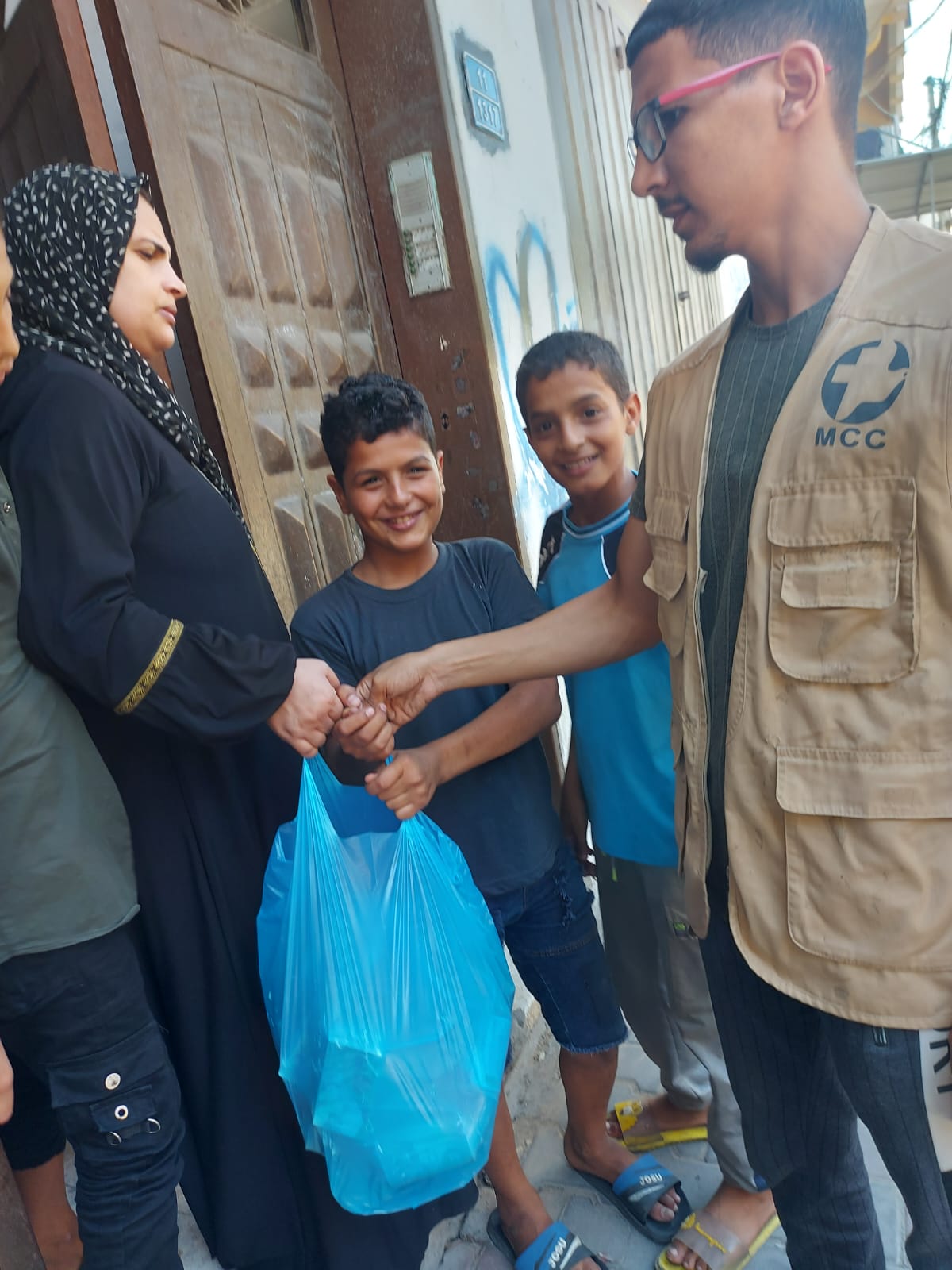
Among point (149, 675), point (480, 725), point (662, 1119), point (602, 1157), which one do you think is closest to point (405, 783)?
point (480, 725)

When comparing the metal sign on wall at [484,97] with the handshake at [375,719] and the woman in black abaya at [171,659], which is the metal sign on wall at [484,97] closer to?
the woman in black abaya at [171,659]

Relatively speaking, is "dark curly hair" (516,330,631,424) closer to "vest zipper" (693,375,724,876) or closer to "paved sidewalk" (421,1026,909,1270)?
"vest zipper" (693,375,724,876)

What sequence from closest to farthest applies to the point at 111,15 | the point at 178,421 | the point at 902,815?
the point at 902,815, the point at 178,421, the point at 111,15

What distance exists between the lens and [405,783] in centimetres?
152

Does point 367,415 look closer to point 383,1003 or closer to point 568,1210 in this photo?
point 383,1003

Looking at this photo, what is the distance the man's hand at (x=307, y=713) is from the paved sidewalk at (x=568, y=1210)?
1.29 metres

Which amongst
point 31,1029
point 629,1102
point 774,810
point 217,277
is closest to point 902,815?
point 774,810

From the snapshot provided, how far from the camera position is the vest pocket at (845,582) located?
1.03 metres

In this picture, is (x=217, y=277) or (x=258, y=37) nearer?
(x=217, y=277)

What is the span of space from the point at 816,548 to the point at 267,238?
1948 millimetres

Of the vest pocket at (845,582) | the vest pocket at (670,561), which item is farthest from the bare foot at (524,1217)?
the vest pocket at (845,582)

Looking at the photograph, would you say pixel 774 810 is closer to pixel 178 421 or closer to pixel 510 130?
pixel 178 421

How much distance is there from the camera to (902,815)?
1.05m

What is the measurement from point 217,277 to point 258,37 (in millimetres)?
802
